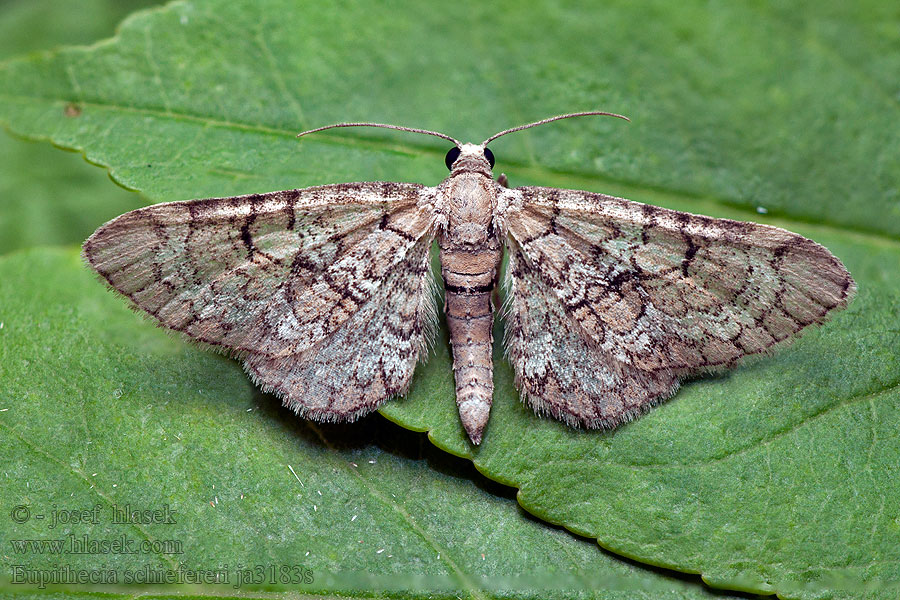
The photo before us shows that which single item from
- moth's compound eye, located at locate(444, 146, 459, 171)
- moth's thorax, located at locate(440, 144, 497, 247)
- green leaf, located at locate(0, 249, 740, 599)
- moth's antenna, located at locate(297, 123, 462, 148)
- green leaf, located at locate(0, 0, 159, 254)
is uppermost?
moth's antenna, located at locate(297, 123, 462, 148)

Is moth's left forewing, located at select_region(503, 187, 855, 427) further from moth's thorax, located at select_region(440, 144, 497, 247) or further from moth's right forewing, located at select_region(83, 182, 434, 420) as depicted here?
moth's right forewing, located at select_region(83, 182, 434, 420)

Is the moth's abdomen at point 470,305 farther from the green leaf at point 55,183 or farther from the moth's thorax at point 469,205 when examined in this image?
the green leaf at point 55,183

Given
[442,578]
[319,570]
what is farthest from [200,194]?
[442,578]

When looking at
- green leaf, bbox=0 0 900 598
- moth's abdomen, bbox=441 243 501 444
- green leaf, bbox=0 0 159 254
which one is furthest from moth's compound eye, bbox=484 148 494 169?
green leaf, bbox=0 0 159 254

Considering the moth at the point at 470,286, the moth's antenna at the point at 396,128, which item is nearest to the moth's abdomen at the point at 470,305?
the moth at the point at 470,286

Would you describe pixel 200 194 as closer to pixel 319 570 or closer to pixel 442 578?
pixel 319 570

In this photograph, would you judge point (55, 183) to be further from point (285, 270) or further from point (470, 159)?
point (470, 159)
